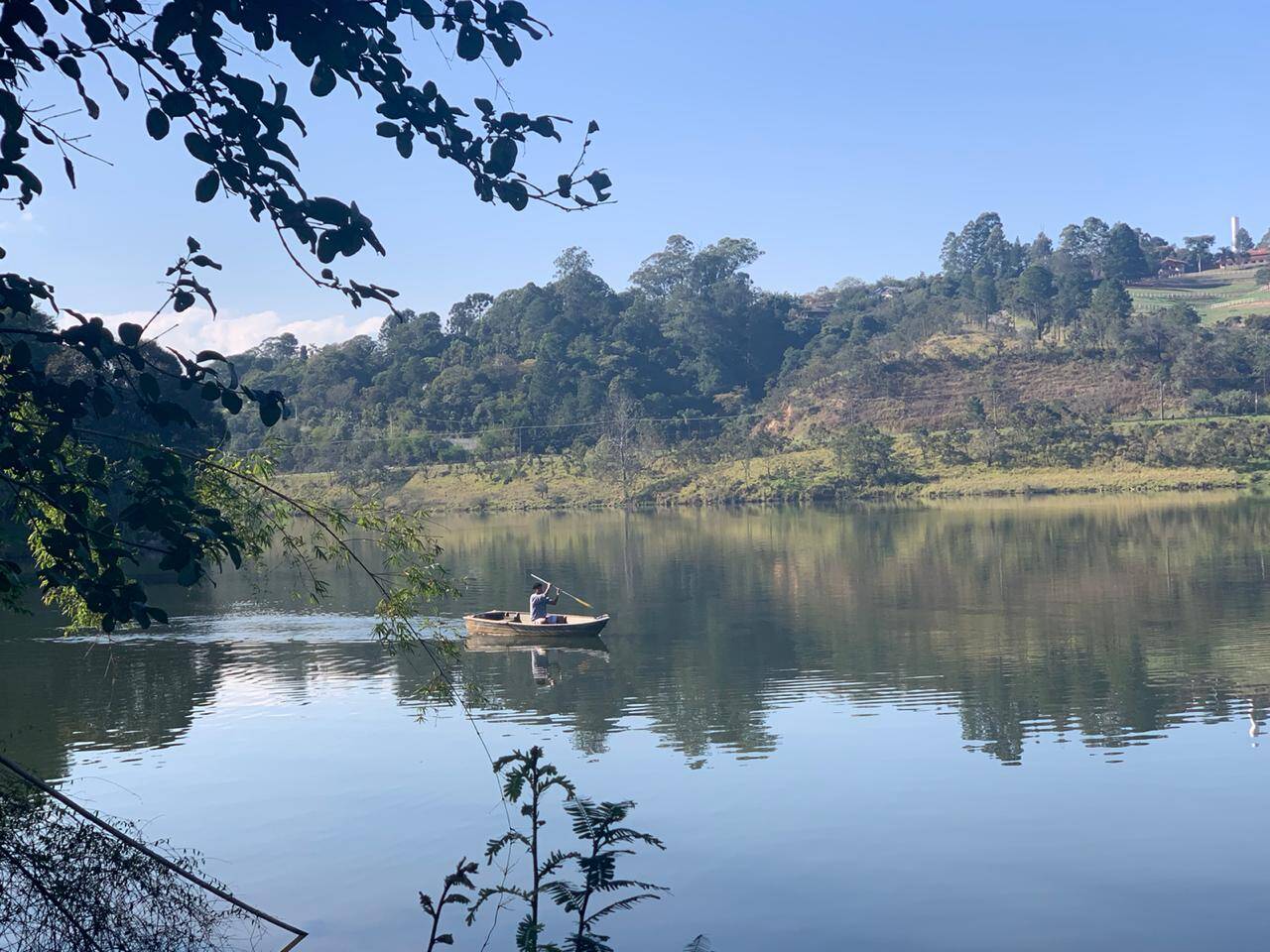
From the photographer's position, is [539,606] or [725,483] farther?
[725,483]

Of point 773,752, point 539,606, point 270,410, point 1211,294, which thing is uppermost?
point 1211,294

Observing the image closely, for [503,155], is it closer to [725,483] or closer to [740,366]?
[725,483]

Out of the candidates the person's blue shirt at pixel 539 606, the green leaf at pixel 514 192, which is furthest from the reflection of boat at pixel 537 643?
the green leaf at pixel 514 192

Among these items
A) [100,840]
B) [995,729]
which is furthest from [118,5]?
[995,729]

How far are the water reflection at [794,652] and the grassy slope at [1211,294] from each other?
332 feet

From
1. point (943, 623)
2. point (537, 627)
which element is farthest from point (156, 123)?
point (943, 623)

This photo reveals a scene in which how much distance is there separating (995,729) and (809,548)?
36890 mm

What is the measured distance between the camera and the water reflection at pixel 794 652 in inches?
893

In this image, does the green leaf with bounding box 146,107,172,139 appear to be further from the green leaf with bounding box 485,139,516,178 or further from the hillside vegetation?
→ the hillside vegetation

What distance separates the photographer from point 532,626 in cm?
3338

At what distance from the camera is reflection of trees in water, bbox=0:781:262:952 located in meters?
9.30

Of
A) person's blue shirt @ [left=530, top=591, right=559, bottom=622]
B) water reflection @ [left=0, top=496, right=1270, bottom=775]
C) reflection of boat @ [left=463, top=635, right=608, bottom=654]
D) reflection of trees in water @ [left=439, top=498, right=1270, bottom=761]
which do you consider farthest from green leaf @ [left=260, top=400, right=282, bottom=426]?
person's blue shirt @ [left=530, top=591, right=559, bottom=622]

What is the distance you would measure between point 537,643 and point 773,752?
1400cm

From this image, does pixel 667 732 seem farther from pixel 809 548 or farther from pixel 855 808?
pixel 809 548
